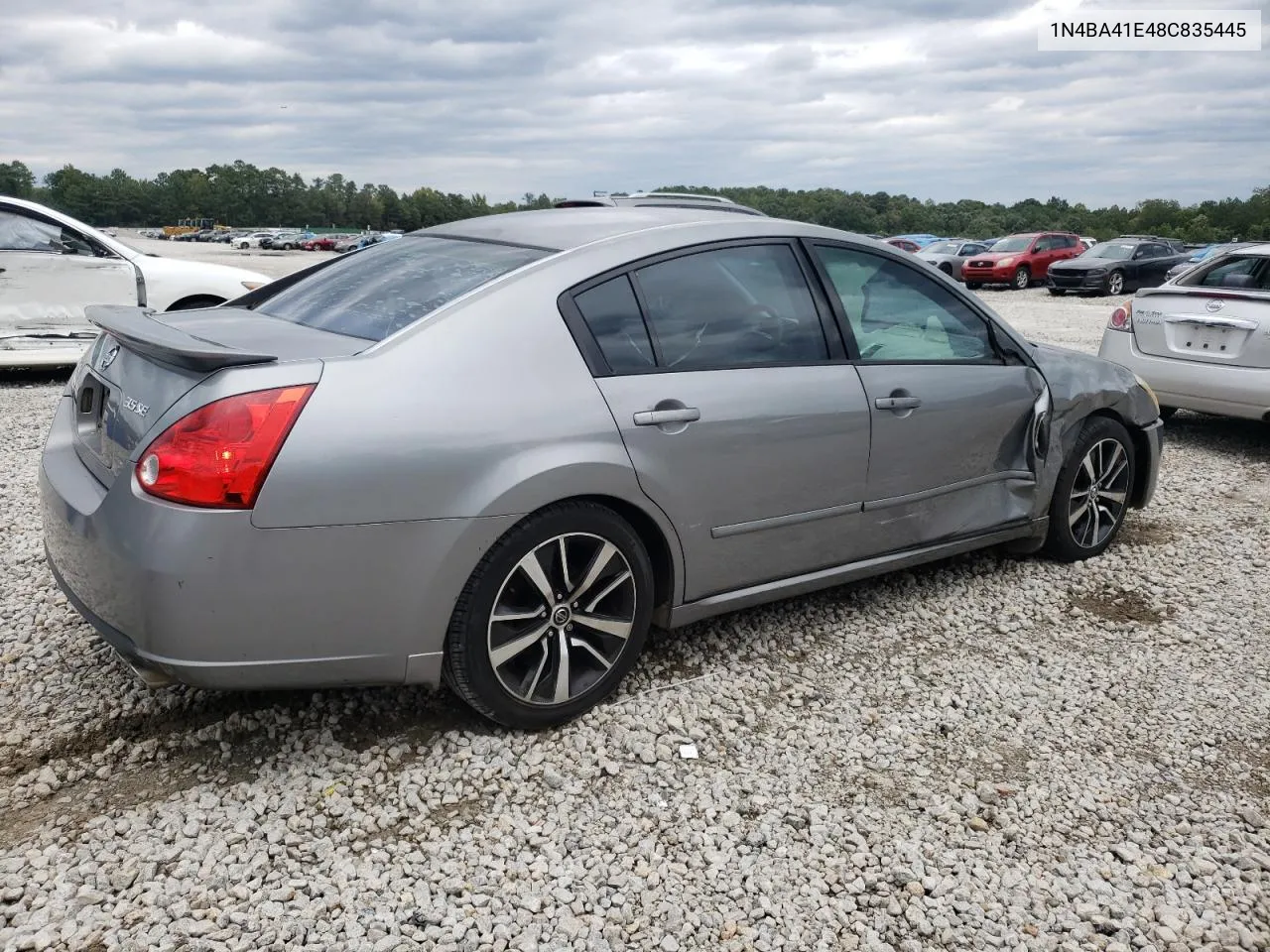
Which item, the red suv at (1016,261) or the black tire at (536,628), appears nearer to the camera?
the black tire at (536,628)

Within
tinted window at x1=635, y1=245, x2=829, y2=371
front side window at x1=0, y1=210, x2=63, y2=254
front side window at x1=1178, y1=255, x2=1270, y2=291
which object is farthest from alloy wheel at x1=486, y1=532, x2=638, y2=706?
front side window at x1=0, y1=210, x2=63, y2=254

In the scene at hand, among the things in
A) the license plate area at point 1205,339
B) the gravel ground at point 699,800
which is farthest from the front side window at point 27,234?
the license plate area at point 1205,339

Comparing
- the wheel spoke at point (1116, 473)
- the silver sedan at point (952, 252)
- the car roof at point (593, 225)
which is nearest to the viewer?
the car roof at point (593, 225)

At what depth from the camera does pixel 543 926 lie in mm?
2506

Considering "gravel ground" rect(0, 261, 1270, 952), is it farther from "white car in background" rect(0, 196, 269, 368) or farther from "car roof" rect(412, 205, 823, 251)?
"white car in background" rect(0, 196, 269, 368)

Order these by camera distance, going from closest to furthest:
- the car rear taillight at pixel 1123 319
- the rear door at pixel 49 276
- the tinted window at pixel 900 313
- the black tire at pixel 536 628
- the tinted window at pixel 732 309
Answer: the black tire at pixel 536 628, the tinted window at pixel 732 309, the tinted window at pixel 900 313, the car rear taillight at pixel 1123 319, the rear door at pixel 49 276

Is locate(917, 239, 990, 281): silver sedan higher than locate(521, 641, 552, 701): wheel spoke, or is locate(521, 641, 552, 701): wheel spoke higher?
locate(917, 239, 990, 281): silver sedan

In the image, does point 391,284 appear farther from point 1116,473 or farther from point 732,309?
point 1116,473

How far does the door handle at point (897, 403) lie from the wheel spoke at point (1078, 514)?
4.48 feet

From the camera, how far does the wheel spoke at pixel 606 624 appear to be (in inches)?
129

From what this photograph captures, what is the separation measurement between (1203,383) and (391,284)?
6.20 meters

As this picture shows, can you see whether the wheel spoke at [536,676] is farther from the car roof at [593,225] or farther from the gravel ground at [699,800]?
the car roof at [593,225]

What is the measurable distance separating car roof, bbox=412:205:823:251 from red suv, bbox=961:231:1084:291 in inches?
1023

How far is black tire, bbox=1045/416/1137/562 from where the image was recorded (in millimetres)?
4836
